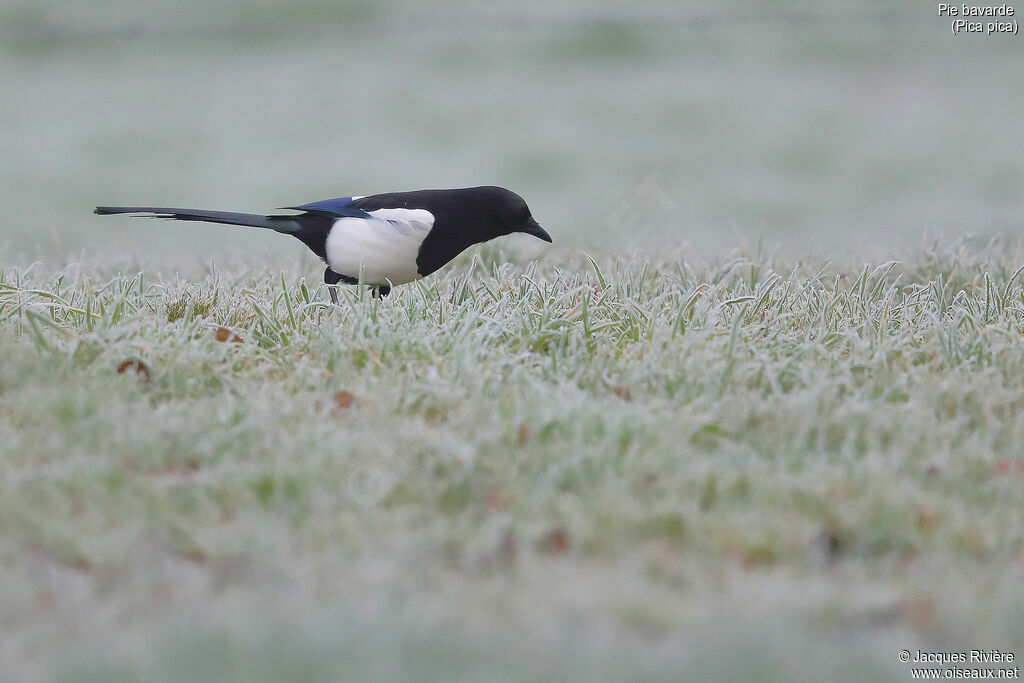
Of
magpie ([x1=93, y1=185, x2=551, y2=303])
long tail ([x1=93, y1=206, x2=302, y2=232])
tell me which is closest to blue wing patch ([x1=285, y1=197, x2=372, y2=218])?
magpie ([x1=93, y1=185, x2=551, y2=303])

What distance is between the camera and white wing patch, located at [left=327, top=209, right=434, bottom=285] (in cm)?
509

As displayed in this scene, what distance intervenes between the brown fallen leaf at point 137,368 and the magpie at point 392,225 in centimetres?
114

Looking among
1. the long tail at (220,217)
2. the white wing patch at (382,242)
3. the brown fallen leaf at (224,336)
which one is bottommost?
the brown fallen leaf at (224,336)

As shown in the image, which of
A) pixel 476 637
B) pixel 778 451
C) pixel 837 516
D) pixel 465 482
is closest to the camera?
pixel 476 637

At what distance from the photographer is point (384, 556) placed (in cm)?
281

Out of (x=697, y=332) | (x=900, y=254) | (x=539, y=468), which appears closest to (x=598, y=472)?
(x=539, y=468)

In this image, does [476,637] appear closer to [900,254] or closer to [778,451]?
[778,451]

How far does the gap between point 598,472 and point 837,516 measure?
0.69 meters

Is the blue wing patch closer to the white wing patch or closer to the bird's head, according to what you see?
the white wing patch

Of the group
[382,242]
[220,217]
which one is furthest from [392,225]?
[220,217]

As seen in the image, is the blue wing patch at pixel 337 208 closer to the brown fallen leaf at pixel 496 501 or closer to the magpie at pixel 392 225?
the magpie at pixel 392 225

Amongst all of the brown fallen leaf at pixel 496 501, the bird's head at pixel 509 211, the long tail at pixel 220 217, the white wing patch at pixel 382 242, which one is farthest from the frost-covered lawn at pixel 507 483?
the bird's head at pixel 509 211

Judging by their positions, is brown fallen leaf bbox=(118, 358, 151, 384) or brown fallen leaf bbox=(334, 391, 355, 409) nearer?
brown fallen leaf bbox=(334, 391, 355, 409)

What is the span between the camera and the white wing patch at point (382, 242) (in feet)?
16.7
